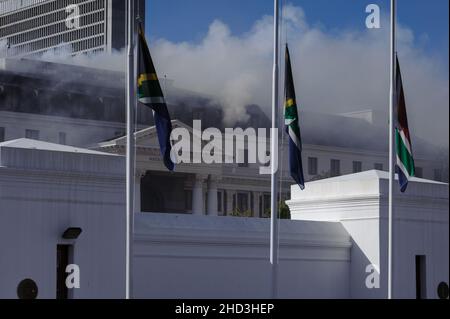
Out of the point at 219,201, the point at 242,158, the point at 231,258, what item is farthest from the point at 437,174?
the point at 231,258

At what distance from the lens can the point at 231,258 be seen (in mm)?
29359

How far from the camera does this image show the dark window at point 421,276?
3228cm

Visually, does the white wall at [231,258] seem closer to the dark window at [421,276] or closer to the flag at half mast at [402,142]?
the dark window at [421,276]

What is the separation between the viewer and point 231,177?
86750 millimetres

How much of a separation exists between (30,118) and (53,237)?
4899 centimetres

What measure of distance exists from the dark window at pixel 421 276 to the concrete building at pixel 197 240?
0.03m

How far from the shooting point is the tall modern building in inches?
3270

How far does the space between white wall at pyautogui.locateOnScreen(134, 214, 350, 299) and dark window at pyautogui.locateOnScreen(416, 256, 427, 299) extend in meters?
1.81

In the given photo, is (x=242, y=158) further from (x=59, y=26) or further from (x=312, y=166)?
(x=59, y=26)

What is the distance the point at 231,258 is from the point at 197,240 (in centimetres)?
121

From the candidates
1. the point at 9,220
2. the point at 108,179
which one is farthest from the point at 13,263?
the point at 108,179

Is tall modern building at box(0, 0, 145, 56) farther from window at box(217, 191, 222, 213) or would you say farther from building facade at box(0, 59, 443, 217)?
window at box(217, 191, 222, 213)

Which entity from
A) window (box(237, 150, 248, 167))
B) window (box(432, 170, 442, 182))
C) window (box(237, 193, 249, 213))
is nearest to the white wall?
window (box(237, 150, 248, 167))

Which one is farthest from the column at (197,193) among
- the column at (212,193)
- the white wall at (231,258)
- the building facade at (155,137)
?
the white wall at (231,258)
